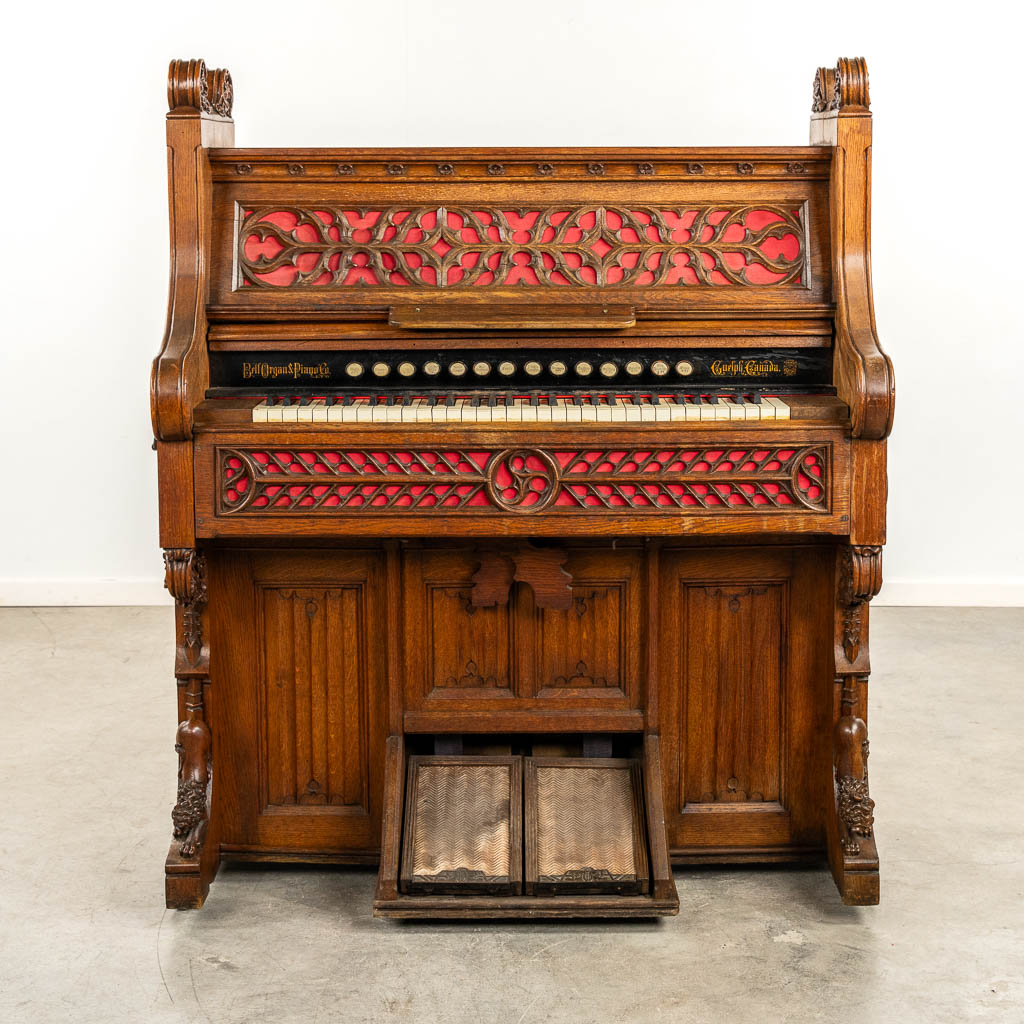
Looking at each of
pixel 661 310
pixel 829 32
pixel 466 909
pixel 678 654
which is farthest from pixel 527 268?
pixel 829 32

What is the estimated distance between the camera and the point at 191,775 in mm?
3334

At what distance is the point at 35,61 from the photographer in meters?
6.20

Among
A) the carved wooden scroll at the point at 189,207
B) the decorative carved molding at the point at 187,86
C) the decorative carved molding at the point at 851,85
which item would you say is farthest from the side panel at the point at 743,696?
the decorative carved molding at the point at 187,86

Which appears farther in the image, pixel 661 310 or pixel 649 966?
pixel 661 310

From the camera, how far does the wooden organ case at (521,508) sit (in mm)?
3086

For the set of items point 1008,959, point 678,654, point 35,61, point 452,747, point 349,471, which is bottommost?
point 1008,959

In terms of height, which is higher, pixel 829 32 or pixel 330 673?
pixel 829 32

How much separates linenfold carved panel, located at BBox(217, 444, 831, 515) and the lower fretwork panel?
290 mm

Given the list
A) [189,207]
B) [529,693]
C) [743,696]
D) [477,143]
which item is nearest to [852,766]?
[743,696]

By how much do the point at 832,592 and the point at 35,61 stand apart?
4.52 m

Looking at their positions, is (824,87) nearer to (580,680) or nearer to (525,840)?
(580,680)

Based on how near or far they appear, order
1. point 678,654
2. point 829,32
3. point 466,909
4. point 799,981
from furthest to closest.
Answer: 1. point 829,32
2. point 678,654
3. point 466,909
4. point 799,981

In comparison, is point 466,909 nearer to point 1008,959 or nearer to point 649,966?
point 649,966

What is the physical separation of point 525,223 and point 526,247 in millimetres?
66
